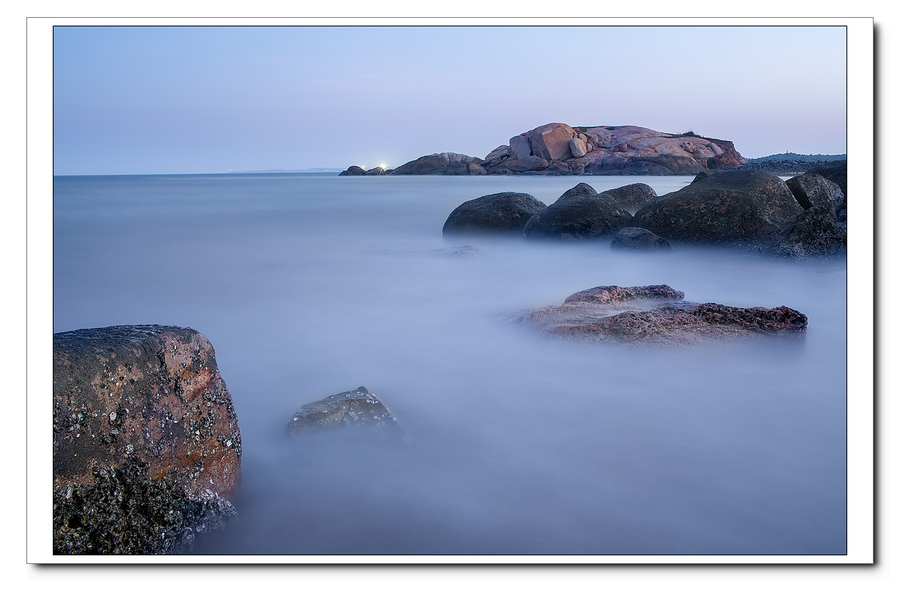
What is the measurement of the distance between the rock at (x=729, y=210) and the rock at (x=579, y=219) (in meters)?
0.37

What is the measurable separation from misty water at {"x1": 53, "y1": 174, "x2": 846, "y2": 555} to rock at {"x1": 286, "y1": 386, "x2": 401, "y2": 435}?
7 cm

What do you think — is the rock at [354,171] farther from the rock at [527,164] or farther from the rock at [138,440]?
the rock at [138,440]

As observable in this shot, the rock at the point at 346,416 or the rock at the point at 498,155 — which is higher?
the rock at the point at 498,155

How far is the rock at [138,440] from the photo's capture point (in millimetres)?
2053

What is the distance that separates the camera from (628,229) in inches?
220

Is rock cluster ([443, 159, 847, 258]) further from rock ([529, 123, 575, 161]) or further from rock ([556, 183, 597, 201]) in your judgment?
rock ([529, 123, 575, 161])

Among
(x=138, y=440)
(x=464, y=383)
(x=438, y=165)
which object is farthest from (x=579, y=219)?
(x=138, y=440)

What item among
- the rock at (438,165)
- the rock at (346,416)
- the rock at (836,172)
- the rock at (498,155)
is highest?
the rock at (498,155)

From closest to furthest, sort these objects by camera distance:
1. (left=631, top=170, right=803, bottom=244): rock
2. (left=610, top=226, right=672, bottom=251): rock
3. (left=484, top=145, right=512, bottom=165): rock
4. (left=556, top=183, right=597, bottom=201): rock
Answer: (left=484, top=145, right=512, bottom=165): rock
(left=610, top=226, right=672, bottom=251): rock
(left=631, top=170, right=803, bottom=244): rock
(left=556, top=183, right=597, bottom=201): rock

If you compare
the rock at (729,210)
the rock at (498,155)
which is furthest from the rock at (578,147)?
the rock at (729,210)

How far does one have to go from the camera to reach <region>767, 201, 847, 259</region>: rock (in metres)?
4.44

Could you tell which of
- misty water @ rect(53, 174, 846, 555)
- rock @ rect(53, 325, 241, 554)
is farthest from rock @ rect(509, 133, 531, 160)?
rock @ rect(53, 325, 241, 554)

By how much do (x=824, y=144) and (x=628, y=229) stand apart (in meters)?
2.06
